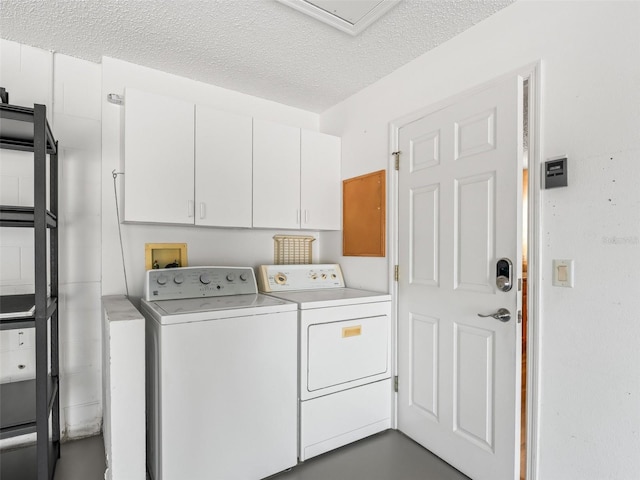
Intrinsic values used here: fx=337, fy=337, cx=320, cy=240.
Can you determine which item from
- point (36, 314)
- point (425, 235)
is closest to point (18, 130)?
point (36, 314)

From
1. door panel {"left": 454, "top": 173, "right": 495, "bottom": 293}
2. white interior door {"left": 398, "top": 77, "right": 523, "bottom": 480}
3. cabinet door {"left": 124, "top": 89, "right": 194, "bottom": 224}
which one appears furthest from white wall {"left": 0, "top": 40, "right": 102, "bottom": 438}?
door panel {"left": 454, "top": 173, "right": 495, "bottom": 293}

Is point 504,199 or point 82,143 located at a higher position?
point 82,143

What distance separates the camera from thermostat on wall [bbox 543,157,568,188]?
1.46 meters

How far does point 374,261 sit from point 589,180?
4.56 feet

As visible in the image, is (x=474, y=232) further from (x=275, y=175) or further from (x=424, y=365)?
(x=275, y=175)

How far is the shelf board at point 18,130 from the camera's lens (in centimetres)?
143

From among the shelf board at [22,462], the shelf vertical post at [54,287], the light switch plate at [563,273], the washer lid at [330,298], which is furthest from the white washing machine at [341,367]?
the shelf board at [22,462]

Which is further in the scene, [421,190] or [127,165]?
[421,190]

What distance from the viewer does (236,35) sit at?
6.37 ft

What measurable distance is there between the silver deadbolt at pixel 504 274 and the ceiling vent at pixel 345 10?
4.53ft

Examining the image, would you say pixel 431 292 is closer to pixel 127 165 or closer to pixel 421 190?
pixel 421 190

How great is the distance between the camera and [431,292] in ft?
6.82

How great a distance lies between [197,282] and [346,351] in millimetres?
1058

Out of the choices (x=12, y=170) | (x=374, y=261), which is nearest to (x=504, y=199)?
(x=374, y=261)
